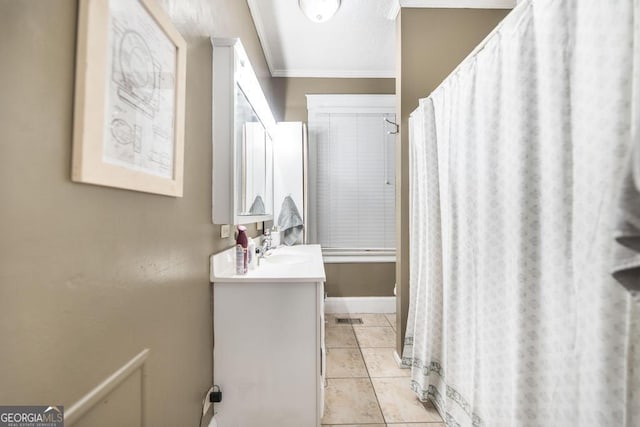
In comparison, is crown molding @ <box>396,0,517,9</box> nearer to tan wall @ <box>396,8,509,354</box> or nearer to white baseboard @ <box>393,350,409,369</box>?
tan wall @ <box>396,8,509,354</box>

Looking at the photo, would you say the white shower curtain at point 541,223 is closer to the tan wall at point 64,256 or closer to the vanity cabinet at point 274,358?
the vanity cabinet at point 274,358

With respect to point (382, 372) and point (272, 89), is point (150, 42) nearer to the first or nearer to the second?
point (382, 372)

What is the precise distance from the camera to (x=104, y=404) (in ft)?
2.31

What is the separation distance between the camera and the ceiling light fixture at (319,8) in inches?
75.5

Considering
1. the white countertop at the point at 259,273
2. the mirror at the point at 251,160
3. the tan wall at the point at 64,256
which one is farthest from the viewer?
the mirror at the point at 251,160

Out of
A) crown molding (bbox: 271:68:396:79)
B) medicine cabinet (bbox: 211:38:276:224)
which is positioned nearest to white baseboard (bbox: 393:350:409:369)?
medicine cabinet (bbox: 211:38:276:224)

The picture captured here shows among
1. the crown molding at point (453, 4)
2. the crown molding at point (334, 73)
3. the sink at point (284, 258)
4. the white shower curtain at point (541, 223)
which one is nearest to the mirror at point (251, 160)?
Result: the sink at point (284, 258)

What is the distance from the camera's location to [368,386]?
6.08 ft

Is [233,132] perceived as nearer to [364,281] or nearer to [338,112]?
[338,112]

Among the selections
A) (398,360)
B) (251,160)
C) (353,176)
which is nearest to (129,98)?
(251,160)

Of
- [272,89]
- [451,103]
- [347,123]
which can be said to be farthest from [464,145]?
[272,89]

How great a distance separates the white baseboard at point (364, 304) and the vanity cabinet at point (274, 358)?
5.89 ft

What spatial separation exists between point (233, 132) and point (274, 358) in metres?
1.07

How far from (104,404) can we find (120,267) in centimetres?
32
